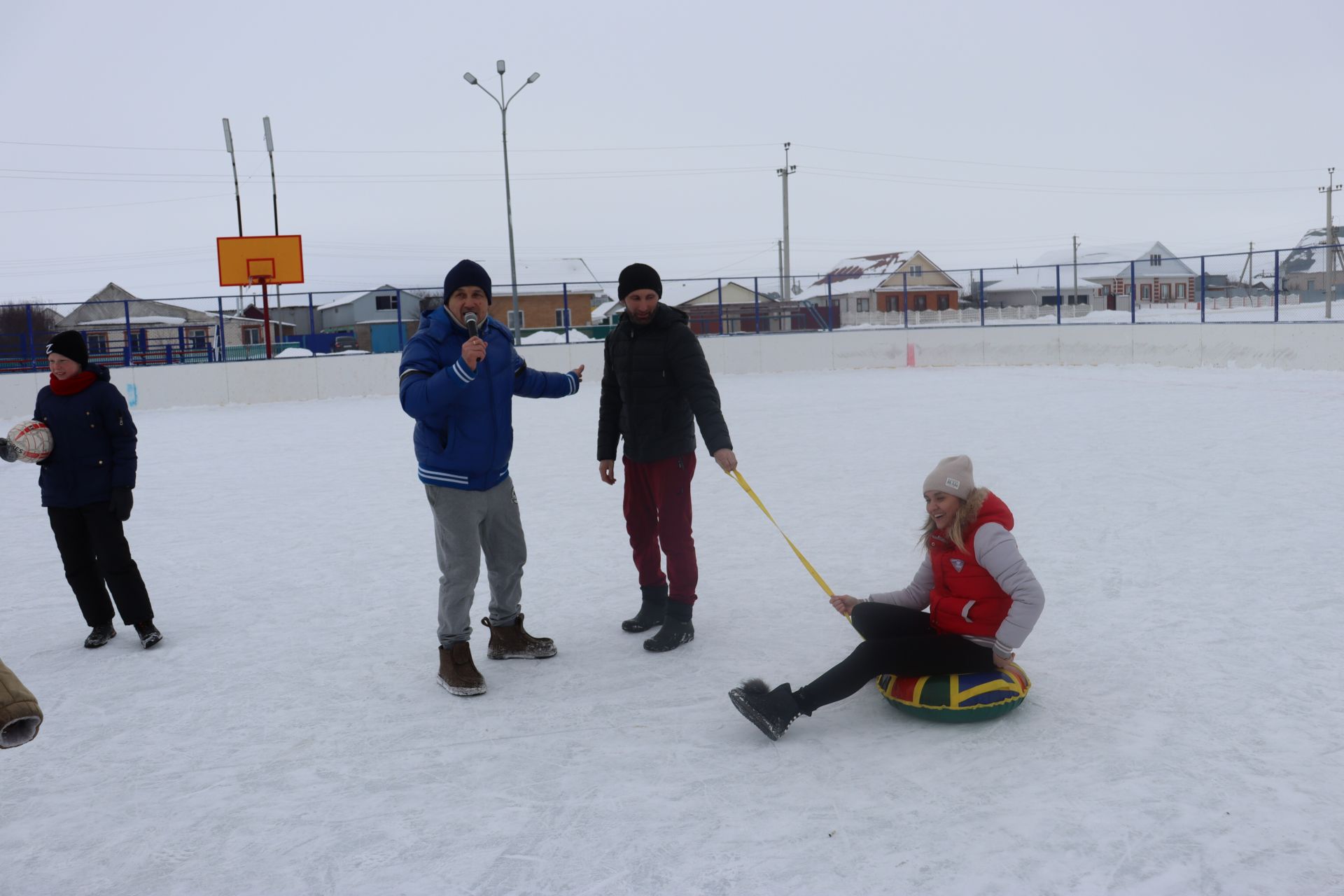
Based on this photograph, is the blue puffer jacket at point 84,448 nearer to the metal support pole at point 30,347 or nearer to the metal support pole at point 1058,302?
the metal support pole at point 30,347

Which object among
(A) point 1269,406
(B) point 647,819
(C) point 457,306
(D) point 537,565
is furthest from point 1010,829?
(A) point 1269,406

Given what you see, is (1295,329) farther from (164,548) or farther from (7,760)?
(7,760)

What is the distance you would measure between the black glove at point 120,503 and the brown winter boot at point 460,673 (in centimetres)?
159

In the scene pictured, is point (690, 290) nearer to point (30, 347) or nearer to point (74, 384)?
point (30, 347)

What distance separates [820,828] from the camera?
275 centimetres

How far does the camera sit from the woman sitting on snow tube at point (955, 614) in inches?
128

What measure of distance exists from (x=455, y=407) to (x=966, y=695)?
1.96 meters

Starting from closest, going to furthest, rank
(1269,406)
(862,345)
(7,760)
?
(7,760) → (1269,406) → (862,345)

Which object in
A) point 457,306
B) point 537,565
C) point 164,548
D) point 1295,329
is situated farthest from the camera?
point 1295,329

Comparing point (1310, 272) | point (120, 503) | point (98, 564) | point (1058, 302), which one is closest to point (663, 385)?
point (120, 503)

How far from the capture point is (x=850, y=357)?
72.1ft

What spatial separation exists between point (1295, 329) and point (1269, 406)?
634cm

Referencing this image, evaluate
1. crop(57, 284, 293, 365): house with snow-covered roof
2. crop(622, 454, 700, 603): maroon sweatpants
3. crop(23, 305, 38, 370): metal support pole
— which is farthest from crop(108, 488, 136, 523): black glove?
crop(23, 305, 38, 370): metal support pole

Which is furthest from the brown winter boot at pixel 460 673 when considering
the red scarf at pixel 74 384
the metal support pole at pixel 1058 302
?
the metal support pole at pixel 1058 302
